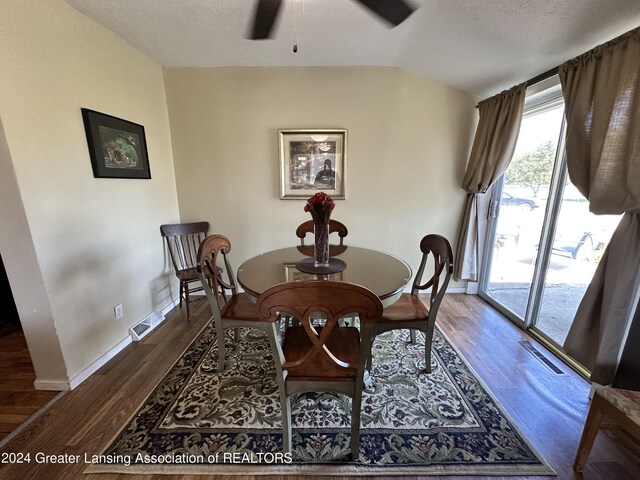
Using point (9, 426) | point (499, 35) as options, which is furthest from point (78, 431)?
point (499, 35)

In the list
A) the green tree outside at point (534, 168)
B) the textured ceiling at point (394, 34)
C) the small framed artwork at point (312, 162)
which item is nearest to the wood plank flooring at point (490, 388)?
the green tree outside at point (534, 168)

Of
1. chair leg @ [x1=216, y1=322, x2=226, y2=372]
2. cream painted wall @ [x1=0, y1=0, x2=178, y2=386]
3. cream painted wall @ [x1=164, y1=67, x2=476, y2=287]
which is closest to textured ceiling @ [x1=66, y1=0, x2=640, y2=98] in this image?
cream painted wall @ [x1=164, y1=67, x2=476, y2=287]

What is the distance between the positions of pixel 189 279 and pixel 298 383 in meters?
1.80

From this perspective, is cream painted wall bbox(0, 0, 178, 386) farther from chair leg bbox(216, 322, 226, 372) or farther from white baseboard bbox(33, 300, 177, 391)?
chair leg bbox(216, 322, 226, 372)

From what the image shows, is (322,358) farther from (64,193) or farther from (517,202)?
(517,202)

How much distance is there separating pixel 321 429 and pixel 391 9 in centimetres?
268

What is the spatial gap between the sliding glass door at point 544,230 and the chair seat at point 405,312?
4.34ft

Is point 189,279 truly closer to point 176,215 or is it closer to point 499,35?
point 176,215

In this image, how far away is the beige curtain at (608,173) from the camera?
142cm

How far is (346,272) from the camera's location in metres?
1.69

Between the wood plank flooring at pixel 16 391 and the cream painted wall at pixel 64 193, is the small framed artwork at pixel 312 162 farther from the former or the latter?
the wood plank flooring at pixel 16 391

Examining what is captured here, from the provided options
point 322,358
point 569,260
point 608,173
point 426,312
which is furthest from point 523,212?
point 322,358

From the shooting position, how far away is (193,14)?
1.85 m

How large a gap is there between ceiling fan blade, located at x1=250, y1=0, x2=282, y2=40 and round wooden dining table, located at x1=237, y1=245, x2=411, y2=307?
170cm
